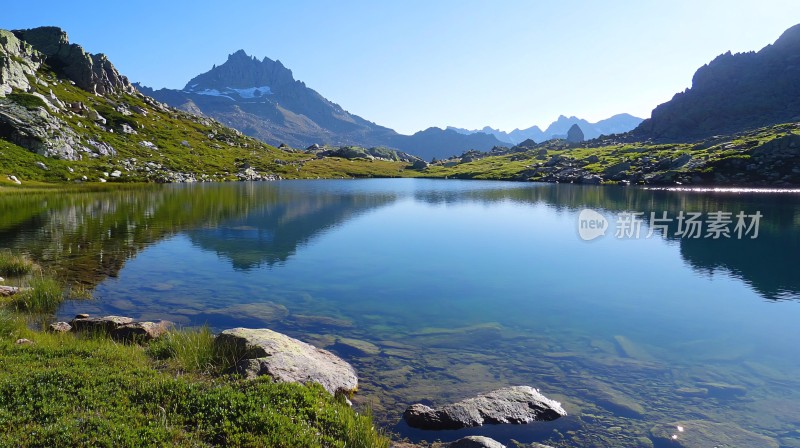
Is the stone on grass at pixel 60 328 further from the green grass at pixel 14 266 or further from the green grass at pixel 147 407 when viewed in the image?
the green grass at pixel 14 266

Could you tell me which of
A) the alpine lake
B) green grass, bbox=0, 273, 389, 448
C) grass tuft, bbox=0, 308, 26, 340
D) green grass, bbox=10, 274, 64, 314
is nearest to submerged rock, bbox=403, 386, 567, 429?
the alpine lake

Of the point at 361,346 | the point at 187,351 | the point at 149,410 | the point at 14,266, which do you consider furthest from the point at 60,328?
the point at 14,266

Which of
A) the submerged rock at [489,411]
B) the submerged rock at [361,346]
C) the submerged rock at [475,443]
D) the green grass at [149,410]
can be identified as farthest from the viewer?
the submerged rock at [361,346]

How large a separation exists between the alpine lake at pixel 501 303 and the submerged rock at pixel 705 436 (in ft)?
0.25

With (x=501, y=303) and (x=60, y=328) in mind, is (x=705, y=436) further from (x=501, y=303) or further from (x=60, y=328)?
(x=60, y=328)

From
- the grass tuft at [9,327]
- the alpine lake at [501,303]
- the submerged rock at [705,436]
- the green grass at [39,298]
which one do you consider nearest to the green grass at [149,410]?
the alpine lake at [501,303]

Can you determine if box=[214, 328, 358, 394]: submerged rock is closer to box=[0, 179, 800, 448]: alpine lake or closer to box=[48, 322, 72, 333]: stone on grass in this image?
box=[0, 179, 800, 448]: alpine lake

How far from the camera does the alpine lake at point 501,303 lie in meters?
17.4

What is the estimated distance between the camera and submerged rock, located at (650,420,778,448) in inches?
577

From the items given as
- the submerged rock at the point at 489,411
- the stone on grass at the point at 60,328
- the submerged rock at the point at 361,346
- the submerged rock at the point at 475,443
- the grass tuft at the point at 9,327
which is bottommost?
the submerged rock at the point at 361,346

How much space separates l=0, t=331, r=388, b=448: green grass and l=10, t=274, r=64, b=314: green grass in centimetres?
1216

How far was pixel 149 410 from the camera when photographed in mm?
11711

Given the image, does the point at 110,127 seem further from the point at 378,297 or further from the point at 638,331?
the point at 638,331

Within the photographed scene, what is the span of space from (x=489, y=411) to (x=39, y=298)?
26.4m
